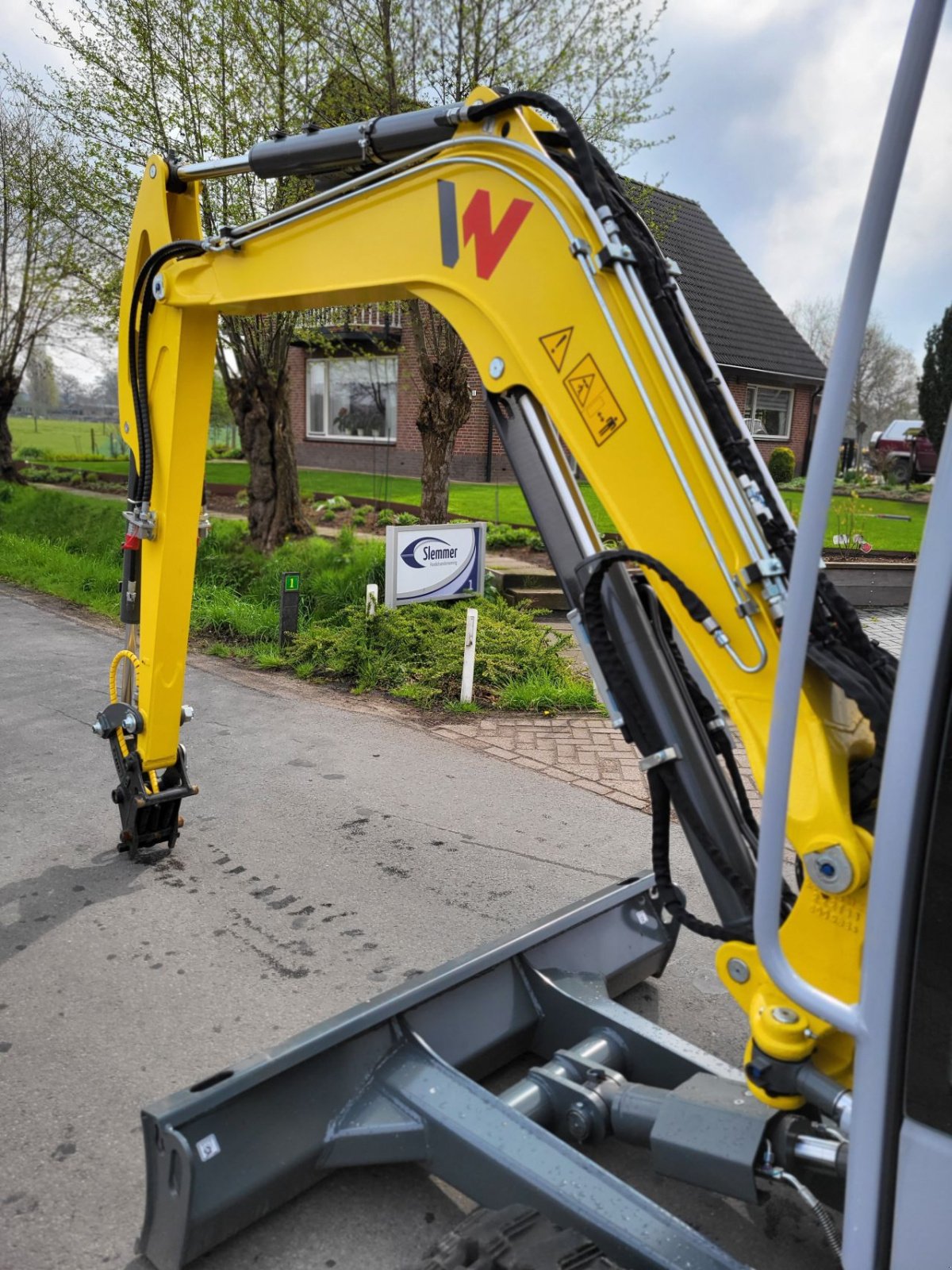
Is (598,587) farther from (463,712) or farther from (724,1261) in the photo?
(463,712)

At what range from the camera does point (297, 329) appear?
11812 millimetres

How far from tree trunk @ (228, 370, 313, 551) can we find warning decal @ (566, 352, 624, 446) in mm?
9851

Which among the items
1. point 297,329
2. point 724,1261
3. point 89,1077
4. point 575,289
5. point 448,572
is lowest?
point 89,1077

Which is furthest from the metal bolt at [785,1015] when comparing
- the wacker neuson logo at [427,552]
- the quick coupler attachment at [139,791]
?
the wacker neuson logo at [427,552]

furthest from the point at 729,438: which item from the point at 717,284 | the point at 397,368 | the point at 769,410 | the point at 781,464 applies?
the point at 717,284

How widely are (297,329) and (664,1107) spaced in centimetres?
1083

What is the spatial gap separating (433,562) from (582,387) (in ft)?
20.9

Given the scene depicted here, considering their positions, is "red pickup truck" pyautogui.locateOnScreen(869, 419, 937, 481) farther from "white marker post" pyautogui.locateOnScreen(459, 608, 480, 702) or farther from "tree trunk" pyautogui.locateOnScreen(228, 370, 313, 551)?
"tree trunk" pyautogui.locateOnScreen(228, 370, 313, 551)

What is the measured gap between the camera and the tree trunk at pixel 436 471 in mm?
10945

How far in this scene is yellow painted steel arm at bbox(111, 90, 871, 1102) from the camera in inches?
78.2

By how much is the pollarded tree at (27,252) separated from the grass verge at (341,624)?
3.96m

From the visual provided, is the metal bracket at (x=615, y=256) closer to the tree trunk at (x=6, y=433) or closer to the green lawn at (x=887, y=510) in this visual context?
the green lawn at (x=887, y=510)

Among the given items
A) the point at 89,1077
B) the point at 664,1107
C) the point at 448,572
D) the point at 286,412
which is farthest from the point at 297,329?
the point at 664,1107

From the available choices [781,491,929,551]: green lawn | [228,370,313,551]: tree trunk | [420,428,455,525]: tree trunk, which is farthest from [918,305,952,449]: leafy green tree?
[228,370,313,551]: tree trunk
